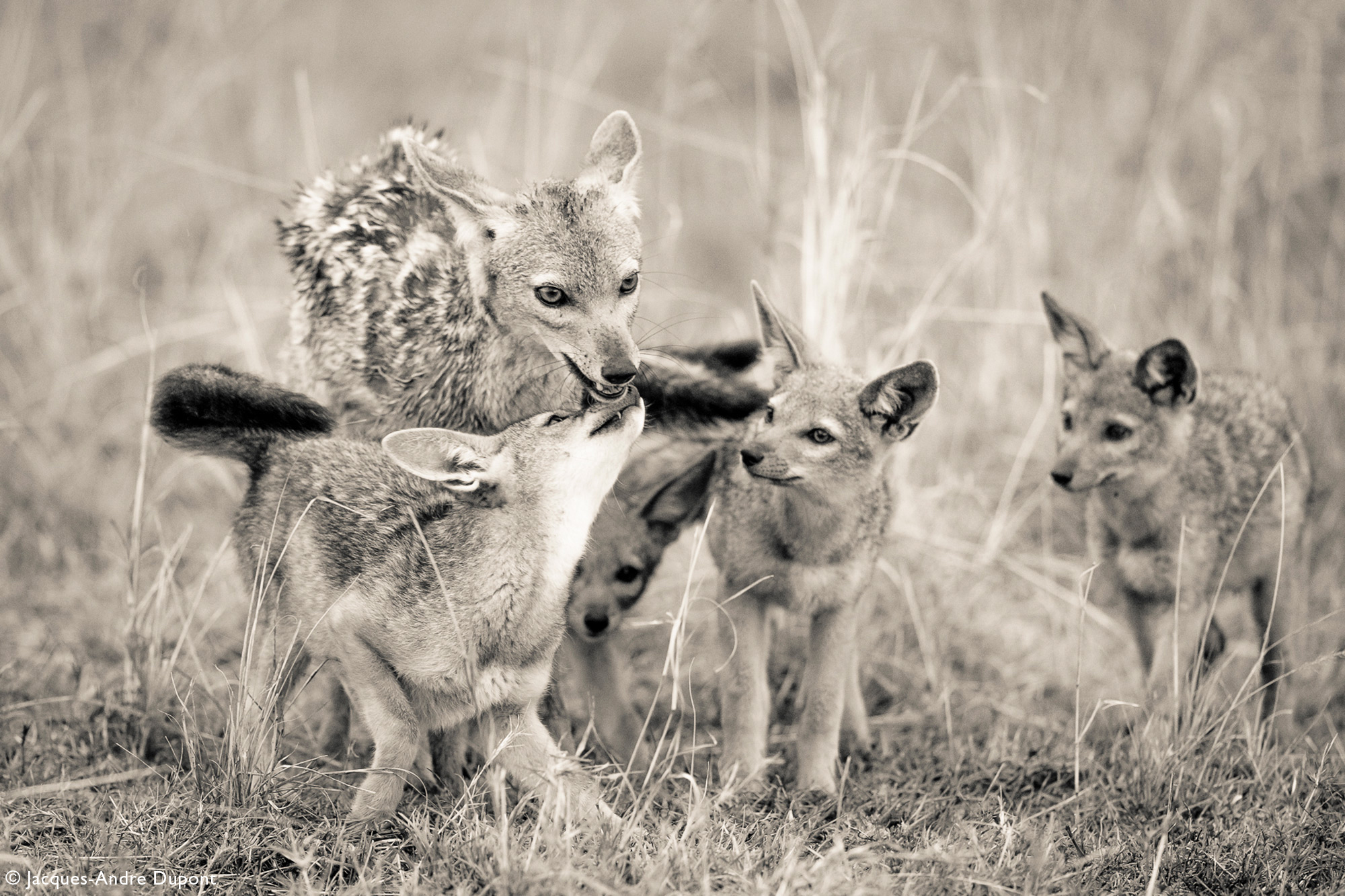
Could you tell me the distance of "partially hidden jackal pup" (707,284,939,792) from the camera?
4648 mm

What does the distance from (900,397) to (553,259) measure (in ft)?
4.61

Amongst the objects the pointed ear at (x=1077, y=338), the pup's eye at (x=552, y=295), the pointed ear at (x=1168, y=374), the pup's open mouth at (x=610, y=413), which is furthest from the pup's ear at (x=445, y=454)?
the pointed ear at (x=1168, y=374)

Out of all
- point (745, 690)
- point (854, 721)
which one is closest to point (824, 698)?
point (745, 690)

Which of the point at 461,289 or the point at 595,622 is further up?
the point at 461,289

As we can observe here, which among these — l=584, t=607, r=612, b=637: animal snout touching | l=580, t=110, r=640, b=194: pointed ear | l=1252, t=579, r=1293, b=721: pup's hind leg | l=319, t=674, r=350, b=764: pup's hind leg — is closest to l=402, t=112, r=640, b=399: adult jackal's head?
l=580, t=110, r=640, b=194: pointed ear

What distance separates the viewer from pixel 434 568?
4.03m

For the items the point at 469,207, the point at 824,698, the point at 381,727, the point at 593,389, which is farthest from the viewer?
the point at 469,207

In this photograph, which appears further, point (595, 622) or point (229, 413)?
point (595, 622)

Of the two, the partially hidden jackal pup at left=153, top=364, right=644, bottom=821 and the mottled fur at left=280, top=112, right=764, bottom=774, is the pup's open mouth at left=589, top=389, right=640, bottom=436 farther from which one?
the mottled fur at left=280, top=112, right=764, bottom=774

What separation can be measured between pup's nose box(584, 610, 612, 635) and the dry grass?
17.7 inches

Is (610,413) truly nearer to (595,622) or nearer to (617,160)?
(595,622)

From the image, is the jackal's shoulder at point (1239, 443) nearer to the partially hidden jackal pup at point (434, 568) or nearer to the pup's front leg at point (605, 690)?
the pup's front leg at point (605, 690)

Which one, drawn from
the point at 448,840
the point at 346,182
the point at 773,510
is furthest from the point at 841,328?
the point at 448,840

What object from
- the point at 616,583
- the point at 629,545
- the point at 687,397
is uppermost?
the point at 687,397
